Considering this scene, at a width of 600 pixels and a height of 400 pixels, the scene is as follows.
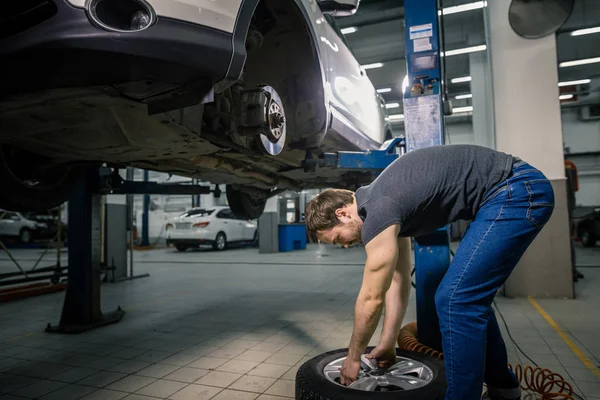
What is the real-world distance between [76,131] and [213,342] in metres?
1.66

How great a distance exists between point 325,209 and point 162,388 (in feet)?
4.25

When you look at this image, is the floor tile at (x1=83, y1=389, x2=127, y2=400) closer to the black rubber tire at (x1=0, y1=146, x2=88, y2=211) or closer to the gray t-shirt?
the black rubber tire at (x1=0, y1=146, x2=88, y2=211)

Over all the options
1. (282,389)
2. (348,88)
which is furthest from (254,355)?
(348,88)

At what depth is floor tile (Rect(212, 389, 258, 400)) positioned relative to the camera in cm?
191

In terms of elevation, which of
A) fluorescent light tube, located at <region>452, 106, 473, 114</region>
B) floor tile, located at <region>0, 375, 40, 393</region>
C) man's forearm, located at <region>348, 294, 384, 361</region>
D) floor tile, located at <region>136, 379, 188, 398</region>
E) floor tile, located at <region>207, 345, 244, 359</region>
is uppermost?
fluorescent light tube, located at <region>452, 106, 473, 114</region>

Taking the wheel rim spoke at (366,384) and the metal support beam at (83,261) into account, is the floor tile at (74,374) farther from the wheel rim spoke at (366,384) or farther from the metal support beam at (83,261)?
the wheel rim spoke at (366,384)

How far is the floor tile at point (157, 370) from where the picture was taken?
7.39 ft

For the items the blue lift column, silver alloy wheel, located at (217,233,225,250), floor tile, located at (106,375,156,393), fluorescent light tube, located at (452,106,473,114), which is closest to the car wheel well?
the blue lift column

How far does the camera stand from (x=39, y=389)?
2.07 metres

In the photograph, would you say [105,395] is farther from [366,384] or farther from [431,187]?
[431,187]

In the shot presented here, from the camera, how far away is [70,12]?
1212mm

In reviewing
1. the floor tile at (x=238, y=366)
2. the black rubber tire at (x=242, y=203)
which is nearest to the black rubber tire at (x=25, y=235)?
the black rubber tire at (x=242, y=203)

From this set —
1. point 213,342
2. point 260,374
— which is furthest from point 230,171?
point 260,374

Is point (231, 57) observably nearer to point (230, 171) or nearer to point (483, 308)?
point (483, 308)
